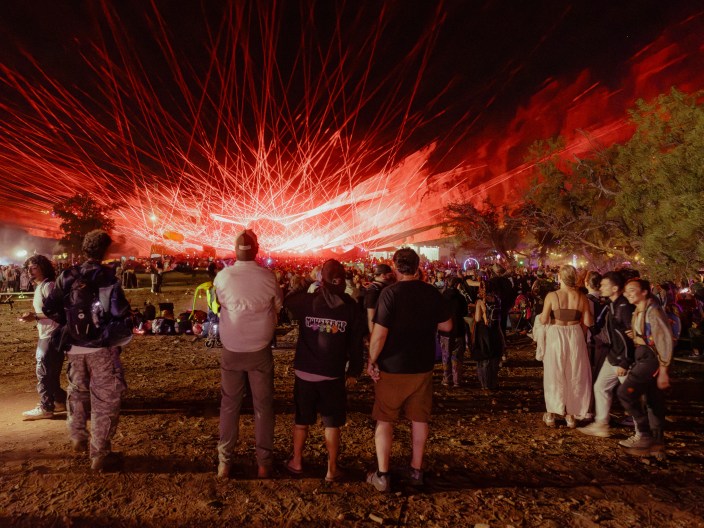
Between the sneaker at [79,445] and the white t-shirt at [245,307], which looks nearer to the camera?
the white t-shirt at [245,307]

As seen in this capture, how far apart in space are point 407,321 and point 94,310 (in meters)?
2.91

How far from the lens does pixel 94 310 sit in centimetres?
445

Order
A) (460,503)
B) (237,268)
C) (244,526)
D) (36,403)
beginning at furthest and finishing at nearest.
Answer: (36,403) → (237,268) → (460,503) → (244,526)

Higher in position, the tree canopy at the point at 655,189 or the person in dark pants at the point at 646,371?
the tree canopy at the point at 655,189

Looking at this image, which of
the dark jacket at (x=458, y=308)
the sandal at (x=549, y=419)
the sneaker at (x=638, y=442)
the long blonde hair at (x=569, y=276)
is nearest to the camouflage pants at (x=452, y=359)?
the dark jacket at (x=458, y=308)

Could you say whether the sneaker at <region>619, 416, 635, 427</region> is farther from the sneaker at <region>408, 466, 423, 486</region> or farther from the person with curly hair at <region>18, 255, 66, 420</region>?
the person with curly hair at <region>18, 255, 66, 420</region>

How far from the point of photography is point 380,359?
410 cm

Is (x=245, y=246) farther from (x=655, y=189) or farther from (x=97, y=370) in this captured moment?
(x=655, y=189)

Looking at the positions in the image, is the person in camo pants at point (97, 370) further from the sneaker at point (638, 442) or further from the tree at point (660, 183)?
the tree at point (660, 183)

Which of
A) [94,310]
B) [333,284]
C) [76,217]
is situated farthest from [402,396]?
[76,217]

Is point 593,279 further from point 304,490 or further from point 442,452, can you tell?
point 304,490

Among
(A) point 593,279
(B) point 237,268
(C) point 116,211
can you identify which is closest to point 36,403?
(B) point 237,268

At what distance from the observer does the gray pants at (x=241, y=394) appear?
13.7ft

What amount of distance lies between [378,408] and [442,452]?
1357 mm
